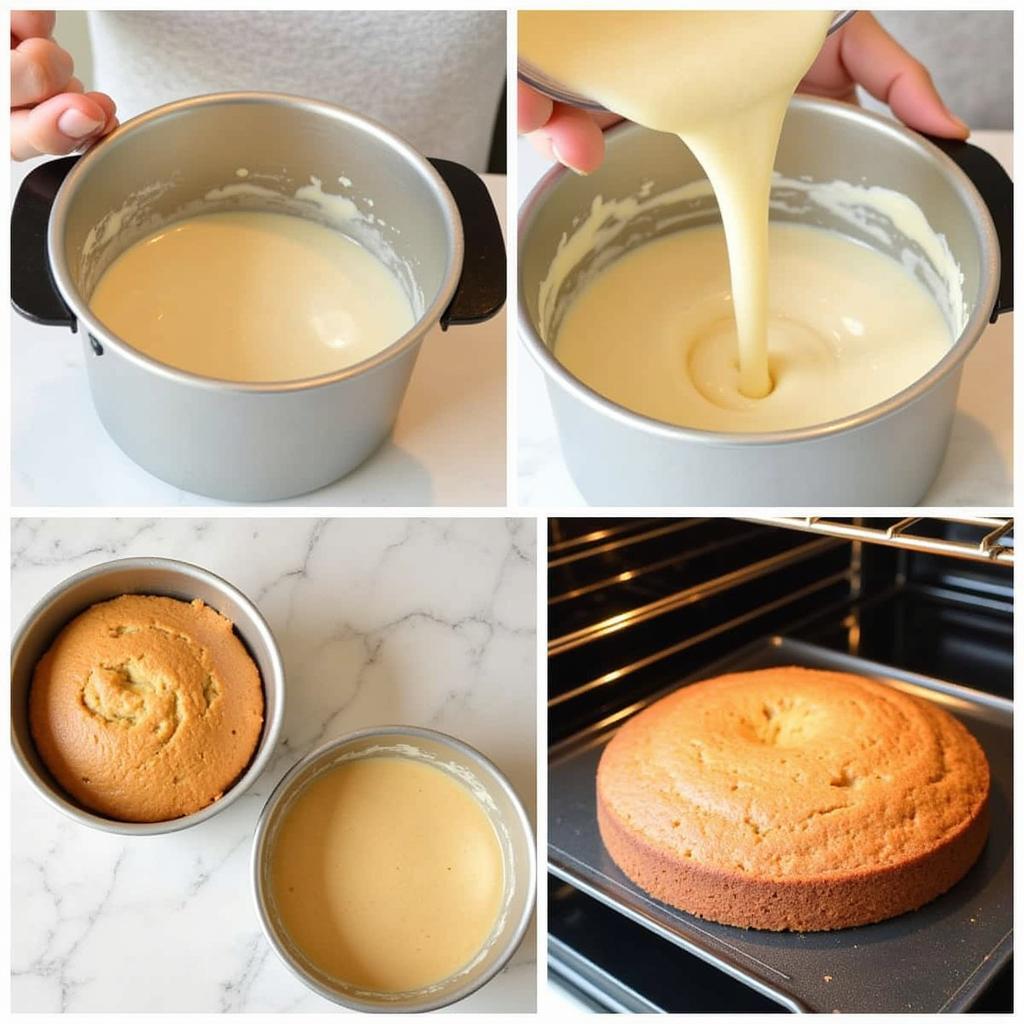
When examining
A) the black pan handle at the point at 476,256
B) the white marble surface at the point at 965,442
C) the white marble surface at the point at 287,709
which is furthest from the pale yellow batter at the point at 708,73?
the white marble surface at the point at 287,709

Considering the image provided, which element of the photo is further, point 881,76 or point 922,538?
point 881,76

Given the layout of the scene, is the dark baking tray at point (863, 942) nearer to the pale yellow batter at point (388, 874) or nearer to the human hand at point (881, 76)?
the pale yellow batter at point (388, 874)

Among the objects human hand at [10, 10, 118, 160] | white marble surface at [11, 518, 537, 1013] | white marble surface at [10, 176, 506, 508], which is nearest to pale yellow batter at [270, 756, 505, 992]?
white marble surface at [11, 518, 537, 1013]

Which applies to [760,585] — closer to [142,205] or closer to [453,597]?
[453,597]

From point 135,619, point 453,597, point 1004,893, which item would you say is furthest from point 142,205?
point 1004,893

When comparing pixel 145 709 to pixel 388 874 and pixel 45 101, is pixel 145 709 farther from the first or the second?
pixel 45 101

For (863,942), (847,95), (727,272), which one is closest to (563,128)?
(727,272)
